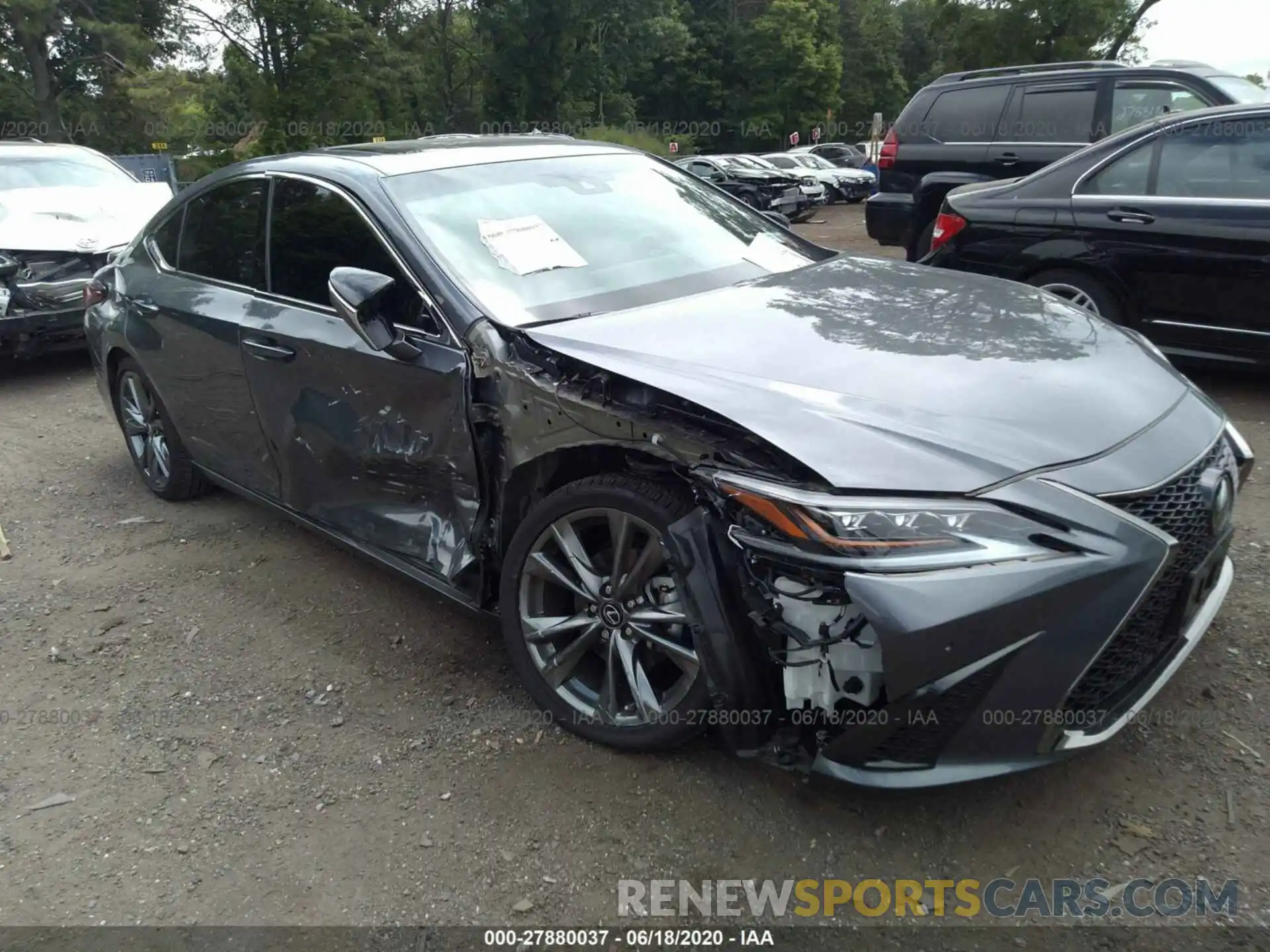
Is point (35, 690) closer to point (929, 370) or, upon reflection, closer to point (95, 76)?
point (929, 370)

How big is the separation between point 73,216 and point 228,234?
5.01 m

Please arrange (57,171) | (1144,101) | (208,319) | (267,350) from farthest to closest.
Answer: (57,171) < (1144,101) < (208,319) < (267,350)

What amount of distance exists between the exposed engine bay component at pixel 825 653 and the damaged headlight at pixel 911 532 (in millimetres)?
131

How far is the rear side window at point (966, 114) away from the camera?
25.5ft

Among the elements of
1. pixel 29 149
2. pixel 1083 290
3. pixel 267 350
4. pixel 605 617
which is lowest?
pixel 605 617

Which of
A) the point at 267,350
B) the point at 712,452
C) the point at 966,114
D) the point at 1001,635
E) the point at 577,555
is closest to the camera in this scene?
the point at 1001,635

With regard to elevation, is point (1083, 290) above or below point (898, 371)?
below

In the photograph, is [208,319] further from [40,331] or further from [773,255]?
[40,331]

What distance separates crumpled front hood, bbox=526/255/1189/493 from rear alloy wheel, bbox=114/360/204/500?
104 inches

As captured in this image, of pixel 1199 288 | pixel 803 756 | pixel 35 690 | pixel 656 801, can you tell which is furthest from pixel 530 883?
pixel 1199 288

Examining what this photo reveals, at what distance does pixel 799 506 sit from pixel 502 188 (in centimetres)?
185

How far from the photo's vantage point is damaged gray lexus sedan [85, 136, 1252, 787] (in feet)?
6.59

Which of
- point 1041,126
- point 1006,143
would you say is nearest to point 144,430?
point 1006,143

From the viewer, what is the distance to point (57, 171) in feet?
27.7
